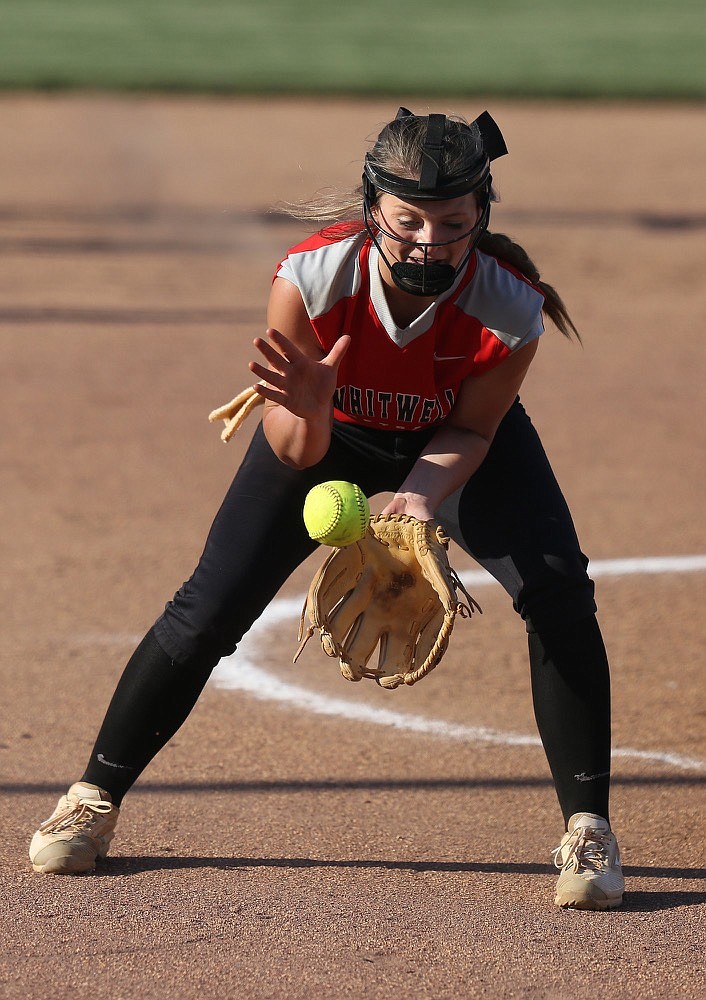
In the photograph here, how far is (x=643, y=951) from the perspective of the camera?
266cm

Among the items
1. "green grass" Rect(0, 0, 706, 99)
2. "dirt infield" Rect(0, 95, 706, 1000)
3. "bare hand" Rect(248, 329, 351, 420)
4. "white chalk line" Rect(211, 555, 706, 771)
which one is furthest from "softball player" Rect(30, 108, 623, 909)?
"green grass" Rect(0, 0, 706, 99)

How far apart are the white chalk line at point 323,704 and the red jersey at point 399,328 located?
3.91ft

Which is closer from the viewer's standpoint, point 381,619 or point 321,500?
point 321,500

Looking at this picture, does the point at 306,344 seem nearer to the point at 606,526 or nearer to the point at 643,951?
the point at 643,951

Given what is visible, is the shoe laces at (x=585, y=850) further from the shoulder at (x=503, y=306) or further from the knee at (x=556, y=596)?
the shoulder at (x=503, y=306)

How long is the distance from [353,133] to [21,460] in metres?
8.85

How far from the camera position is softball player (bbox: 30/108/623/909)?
279 centimetres

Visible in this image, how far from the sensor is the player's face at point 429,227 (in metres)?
2.76

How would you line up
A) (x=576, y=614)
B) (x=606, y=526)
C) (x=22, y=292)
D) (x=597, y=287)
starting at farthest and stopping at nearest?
(x=597, y=287) < (x=22, y=292) < (x=606, y=526) < (x=576, y=614)

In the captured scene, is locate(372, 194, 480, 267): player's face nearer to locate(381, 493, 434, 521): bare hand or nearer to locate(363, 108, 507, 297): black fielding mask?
locate(363, 108, 507, 297): black fielding mask

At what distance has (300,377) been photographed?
2.77 meters

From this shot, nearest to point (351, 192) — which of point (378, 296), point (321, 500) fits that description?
point (378, 296)

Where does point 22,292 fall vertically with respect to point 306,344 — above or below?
below

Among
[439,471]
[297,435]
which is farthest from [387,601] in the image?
[297,435]
